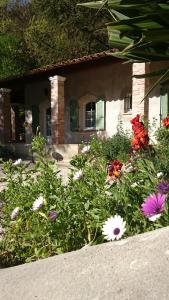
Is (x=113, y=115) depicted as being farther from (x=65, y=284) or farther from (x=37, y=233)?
(x=65, y=284)

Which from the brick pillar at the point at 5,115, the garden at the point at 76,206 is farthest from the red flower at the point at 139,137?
the brick pillar at the point at 5,115

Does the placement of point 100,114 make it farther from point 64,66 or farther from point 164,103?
point 164,103

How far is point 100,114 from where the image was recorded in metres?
13.6

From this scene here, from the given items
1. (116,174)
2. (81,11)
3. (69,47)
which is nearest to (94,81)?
(81,11)

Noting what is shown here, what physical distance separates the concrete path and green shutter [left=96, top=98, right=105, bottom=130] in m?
12.1

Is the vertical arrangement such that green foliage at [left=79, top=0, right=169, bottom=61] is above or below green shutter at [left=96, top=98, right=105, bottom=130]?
above

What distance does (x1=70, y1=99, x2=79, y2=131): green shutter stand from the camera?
1466 cm

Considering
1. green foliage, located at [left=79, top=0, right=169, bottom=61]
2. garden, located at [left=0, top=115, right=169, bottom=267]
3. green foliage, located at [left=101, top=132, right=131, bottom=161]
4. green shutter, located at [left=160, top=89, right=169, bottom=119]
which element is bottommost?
green foliage, located at [left=101, top=132, right=131, bottom=161]

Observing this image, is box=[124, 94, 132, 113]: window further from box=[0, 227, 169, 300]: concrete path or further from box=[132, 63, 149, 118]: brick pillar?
box=[0, 227, 169, 300]: concrete path

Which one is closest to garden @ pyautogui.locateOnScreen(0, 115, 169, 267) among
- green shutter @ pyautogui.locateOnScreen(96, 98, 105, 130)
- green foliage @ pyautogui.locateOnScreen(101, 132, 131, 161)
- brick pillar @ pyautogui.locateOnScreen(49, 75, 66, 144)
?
green foliage @ pyautogui.locateOnScreen(101, 132, 131, 161)

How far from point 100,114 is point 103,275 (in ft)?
41.1

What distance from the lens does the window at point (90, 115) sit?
14500 millimetres

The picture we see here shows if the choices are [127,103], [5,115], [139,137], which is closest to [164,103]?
[127,103]

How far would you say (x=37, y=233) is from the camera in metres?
2.60
